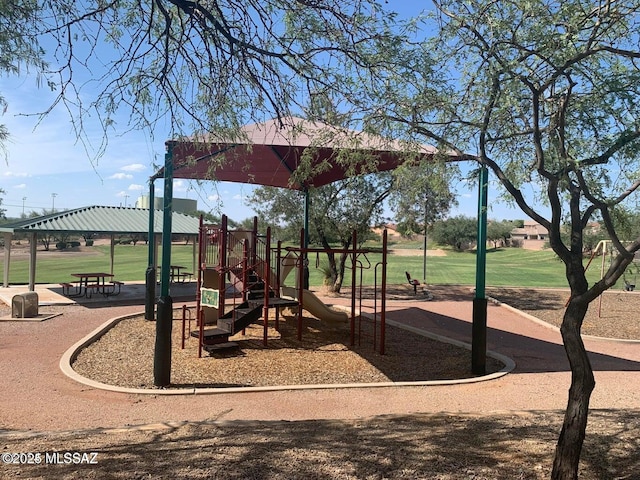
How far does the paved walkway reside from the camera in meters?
5.81

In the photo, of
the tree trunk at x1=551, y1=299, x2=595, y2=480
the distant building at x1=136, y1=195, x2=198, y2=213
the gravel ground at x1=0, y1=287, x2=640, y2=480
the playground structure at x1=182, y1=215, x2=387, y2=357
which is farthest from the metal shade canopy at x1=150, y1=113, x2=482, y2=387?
the distant building at x1=136, y1=195, x2=198, y2=213

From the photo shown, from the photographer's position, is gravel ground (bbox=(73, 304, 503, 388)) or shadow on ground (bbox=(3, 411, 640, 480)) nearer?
shadow on ground (bbox=(3, 411, 640, 480))

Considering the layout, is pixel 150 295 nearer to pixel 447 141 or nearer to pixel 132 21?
pixel 132 21

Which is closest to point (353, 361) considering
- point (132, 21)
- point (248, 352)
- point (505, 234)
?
point (248, 352)

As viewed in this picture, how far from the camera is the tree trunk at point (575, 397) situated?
11.8ft

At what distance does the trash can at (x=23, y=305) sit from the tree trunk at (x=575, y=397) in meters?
12.6

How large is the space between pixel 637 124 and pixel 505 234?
86.8 metres

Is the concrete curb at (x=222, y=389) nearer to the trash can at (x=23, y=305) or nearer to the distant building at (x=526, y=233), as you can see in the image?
the trash can at (x=23, y=305)

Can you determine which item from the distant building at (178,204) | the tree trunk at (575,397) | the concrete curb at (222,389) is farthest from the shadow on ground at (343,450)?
the distant building at (178,204)

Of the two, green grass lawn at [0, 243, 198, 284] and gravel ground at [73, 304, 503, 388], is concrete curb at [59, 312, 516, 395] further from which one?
green grass lawn at [0, 243, 198, 284]

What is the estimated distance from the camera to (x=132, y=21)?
5438mm

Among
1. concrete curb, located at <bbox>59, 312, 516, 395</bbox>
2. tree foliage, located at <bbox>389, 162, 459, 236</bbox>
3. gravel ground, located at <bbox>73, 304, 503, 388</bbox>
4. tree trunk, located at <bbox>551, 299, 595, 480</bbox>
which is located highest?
tree foliage, located at <bbox>389, 162, 459, 236</bbox>

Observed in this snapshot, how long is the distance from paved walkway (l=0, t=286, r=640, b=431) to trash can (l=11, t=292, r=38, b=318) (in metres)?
2.61

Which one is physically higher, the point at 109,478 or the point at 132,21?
the point at 132,21
